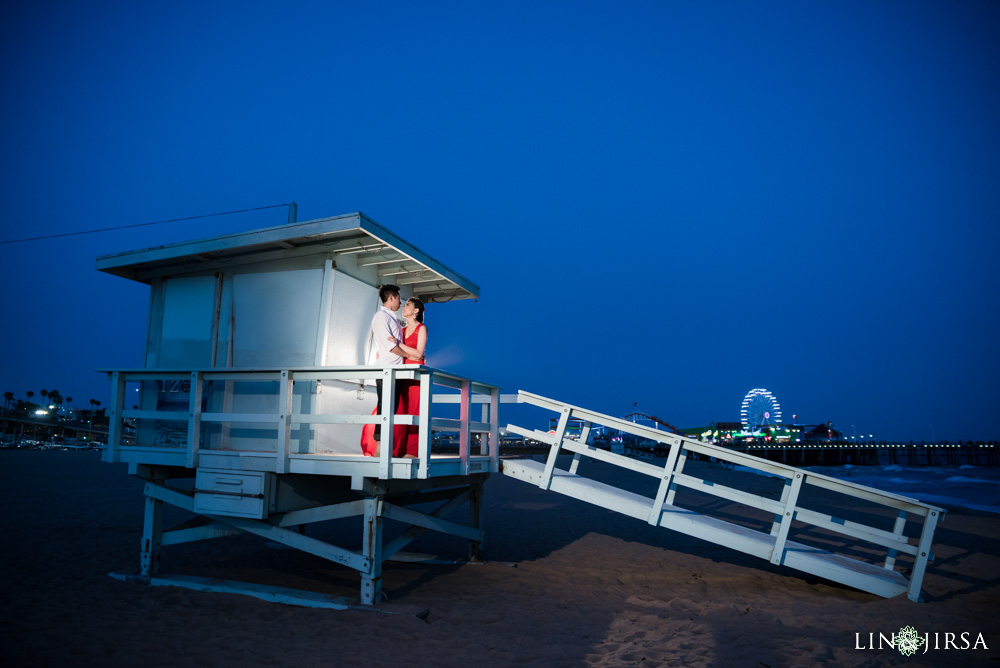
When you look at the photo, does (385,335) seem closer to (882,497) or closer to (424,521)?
(424,521)

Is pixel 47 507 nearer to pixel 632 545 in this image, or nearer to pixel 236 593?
pixel 236 593

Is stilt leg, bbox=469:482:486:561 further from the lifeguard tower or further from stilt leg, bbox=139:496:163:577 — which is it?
stilt leg, bbox=139:496:163:577

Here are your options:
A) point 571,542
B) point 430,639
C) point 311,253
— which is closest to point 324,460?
point 430,639

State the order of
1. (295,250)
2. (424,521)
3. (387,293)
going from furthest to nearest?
(295,250) → (424,521) → (387,293)

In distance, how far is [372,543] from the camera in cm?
595

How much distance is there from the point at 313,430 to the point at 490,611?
2952 mm

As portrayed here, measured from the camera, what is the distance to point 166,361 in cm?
781

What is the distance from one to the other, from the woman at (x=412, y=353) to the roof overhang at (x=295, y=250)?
94 centimetres

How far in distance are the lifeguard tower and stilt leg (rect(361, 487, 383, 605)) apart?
2 centimetres

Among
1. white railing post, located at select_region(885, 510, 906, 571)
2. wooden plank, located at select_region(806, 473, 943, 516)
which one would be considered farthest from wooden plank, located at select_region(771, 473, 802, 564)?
white railing post, located at select_region(885, 510, 906, 571)

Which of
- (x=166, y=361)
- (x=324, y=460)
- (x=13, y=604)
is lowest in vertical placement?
(x=13, y=604)

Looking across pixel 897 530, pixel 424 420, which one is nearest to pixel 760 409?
pixel 897 530

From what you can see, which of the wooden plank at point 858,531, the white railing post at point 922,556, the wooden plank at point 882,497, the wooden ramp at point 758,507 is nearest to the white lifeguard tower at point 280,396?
the wooden ramp at point 758,507

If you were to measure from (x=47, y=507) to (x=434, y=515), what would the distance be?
1168 centimetres
